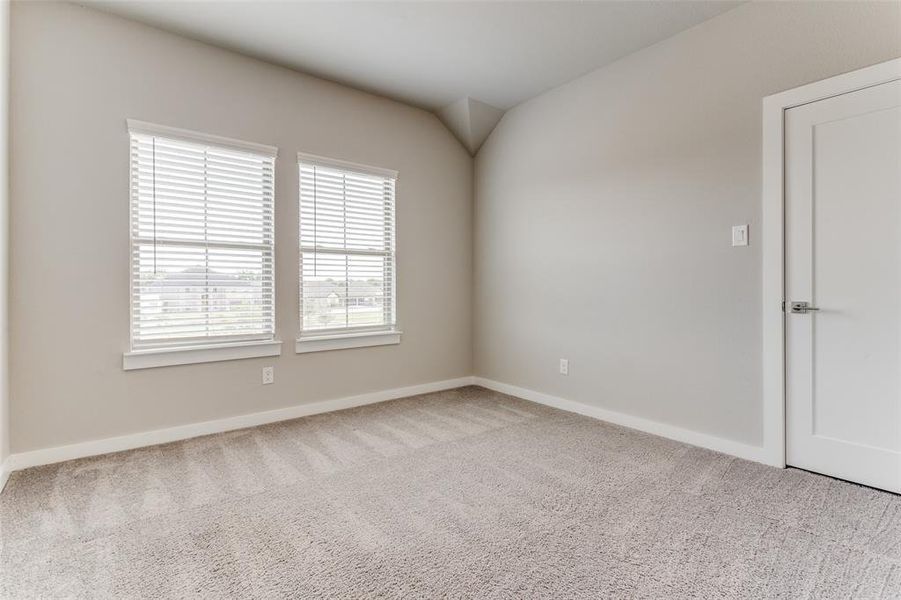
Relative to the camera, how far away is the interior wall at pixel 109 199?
2525 millimetres

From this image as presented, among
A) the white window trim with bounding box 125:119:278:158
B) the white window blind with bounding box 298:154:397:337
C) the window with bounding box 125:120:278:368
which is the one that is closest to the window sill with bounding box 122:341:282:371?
the window with bounding box 125:120:278:368

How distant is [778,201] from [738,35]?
1.05 meters

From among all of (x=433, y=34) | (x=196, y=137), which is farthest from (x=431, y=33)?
(x=196, y=137)

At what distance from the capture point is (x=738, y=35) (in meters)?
2.67

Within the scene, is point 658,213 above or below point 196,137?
below

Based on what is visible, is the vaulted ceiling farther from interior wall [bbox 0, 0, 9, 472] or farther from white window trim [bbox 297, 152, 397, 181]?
white window trim [bbox 297, 152, 397, 181]

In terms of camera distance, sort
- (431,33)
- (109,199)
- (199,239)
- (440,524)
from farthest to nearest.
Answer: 1. (199,239)
2. (431,33)
3. (109,199)
4. (440,524)

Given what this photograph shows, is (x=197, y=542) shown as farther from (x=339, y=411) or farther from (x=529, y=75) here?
(x=529, y=75)

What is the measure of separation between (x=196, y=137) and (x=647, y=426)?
3.71m

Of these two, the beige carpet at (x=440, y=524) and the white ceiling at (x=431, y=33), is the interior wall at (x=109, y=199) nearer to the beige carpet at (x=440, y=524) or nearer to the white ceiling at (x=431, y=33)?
the white ceiling at (x=431, y=33)

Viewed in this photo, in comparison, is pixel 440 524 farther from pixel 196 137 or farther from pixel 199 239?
pixel 196 137

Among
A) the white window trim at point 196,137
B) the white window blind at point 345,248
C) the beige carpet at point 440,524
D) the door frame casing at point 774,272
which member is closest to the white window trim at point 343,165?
the white window blind at point 345,248

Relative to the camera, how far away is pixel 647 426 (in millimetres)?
3174

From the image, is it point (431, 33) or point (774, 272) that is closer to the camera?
point (774, 272)
